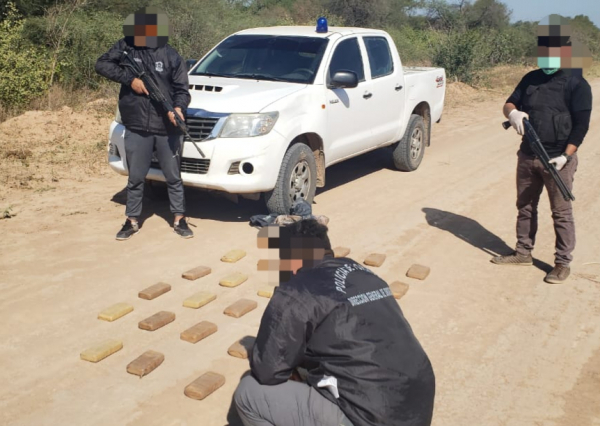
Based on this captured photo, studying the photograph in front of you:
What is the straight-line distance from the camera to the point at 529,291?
Result: 568cm

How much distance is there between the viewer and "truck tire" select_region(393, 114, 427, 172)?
379 inches

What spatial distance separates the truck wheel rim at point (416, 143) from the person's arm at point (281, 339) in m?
7.20

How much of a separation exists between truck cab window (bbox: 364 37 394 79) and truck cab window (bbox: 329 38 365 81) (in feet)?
0.84

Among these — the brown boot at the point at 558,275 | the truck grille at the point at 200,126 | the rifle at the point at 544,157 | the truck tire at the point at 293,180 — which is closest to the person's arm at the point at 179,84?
the truck grille at the point at 200,126

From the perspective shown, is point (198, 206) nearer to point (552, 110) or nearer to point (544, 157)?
point (544, 157)

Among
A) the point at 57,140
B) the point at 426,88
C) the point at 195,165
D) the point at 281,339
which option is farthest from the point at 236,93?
the point at 281,339

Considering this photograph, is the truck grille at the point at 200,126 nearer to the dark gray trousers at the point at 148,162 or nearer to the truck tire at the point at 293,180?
the dark gray trousers at the point at 148,162

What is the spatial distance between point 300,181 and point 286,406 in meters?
4.59

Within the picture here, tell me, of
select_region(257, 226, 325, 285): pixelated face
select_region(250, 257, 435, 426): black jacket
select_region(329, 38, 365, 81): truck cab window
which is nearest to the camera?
select_region(250, 257, 435, 426): black jacket

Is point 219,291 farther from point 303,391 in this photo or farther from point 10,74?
point 10,74

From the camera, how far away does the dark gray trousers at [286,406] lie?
9.50ft

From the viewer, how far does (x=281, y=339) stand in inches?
111

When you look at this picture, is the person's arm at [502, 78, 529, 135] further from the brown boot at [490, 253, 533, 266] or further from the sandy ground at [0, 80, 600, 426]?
the sandy ground at [0, 80, 600, 426]

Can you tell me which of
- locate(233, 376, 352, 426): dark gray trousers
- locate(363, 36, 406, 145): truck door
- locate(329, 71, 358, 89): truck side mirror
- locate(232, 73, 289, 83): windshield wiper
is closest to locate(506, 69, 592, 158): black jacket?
locate(329, 71, 358, 89): truck side mirror
